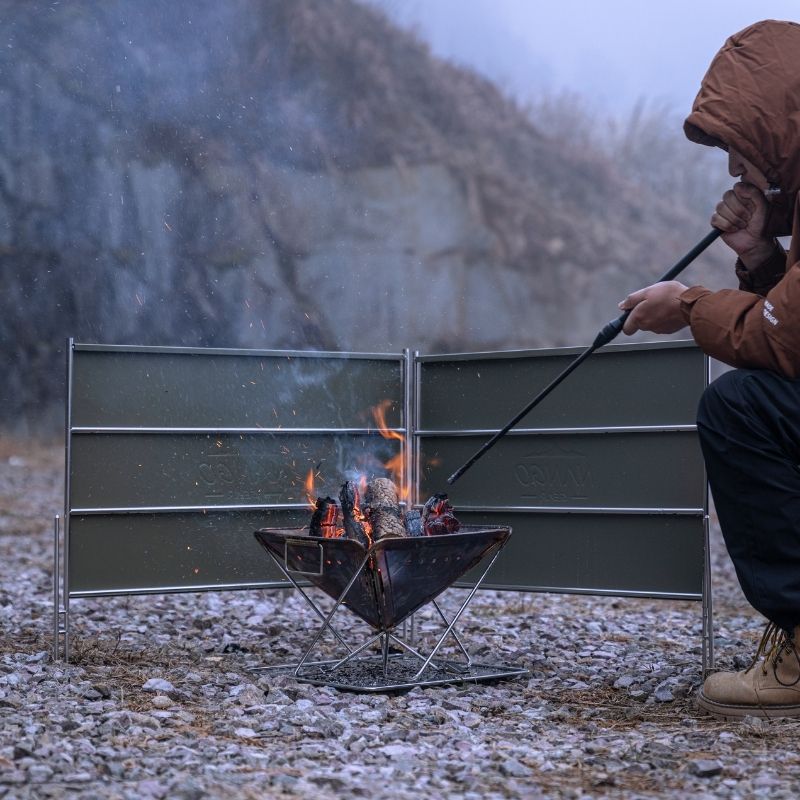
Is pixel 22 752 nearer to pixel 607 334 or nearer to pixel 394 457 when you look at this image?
pixel 607 334

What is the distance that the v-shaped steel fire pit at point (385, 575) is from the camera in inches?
137

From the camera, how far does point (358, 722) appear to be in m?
3.17

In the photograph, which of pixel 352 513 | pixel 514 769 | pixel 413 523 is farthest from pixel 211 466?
pixel 514 769

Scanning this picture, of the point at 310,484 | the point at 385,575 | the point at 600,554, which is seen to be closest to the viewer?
the point at 385,575

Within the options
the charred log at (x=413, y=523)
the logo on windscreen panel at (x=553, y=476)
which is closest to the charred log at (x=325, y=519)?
the charred log at (x=413, y=523)

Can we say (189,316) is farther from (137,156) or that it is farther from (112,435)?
(112,435)

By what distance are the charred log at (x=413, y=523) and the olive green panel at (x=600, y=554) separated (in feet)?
2.00

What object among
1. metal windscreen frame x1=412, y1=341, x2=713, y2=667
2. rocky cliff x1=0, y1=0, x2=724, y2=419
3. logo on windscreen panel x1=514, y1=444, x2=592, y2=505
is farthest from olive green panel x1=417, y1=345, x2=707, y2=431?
rocky cliff x1=0, y1=0, x2=724, y2=419

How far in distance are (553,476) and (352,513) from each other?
0.85m

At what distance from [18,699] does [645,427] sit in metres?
2.21

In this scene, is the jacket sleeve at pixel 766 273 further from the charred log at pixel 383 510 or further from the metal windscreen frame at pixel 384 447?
the charred log at pixel 383 510

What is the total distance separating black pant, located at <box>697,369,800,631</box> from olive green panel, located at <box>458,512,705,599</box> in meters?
0.75

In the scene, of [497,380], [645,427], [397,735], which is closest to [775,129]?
[645,427]

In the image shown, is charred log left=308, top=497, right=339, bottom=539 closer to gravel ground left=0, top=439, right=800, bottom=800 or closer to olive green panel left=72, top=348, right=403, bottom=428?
gravel ground left=0, top=439, right=800, bottom=800
